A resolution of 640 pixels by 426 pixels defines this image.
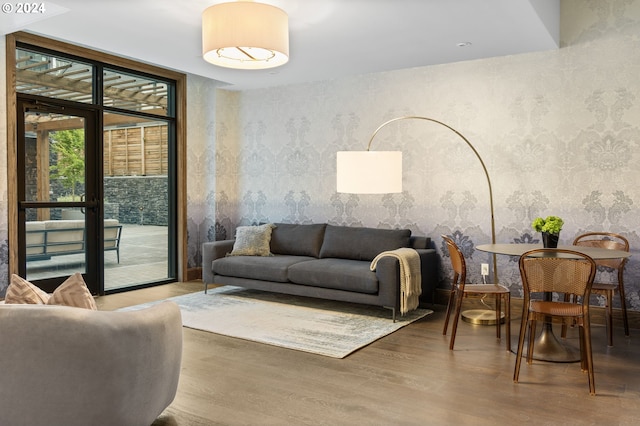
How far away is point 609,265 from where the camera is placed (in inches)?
173

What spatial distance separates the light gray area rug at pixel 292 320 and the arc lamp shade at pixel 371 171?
117 centimetres

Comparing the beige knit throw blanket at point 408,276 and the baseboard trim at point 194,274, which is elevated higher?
the beige knit throw blanket at point 408,276

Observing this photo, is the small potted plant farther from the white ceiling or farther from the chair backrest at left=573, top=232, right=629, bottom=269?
the white ceiling

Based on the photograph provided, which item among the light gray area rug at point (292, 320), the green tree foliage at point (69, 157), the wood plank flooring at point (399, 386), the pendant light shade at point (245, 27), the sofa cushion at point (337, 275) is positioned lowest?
the wood plank flooring at point (399, 386)

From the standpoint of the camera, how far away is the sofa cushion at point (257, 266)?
542cm

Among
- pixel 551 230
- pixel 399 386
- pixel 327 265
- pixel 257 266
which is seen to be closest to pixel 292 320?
pixel 327 265

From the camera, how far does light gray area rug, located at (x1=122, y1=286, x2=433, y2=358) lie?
13.5ft

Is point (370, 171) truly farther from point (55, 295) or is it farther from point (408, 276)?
point (55, 295)

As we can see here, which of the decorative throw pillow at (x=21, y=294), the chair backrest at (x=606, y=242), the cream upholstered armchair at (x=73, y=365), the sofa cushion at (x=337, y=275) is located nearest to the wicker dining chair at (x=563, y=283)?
the chair backrest at (x=606, y=242)

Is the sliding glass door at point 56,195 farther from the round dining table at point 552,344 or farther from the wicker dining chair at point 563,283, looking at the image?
the wicker dining chair at point 563,283

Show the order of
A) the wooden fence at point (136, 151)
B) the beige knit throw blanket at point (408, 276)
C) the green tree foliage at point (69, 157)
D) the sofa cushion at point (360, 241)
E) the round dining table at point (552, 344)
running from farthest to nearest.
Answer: the wooden fence at point (136, 151) → the sofa cushion at point (360, 241) → the green tree foliage at point (69, 157) → the beige knit throw blanket at point (408, 276) → the round dining table at point (552, 344)

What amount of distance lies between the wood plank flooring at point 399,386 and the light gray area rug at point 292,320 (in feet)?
0.52

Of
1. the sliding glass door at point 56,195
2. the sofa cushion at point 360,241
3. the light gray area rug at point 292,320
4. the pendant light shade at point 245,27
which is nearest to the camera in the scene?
the pendant light shade at point 245,27

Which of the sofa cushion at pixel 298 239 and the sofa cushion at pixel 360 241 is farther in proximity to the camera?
the sofa cushion at pixel 298 239
